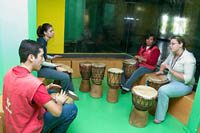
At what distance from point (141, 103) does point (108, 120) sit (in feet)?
1.93

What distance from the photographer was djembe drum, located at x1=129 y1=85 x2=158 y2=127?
7.91 feet

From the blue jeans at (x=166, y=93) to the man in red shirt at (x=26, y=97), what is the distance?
1.70 meters

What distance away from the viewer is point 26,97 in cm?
134

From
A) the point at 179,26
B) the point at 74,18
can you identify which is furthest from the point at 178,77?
the point at 74,18

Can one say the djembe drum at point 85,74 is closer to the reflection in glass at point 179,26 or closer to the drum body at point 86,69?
the drum body at point 86,69

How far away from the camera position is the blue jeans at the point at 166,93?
2.68 m

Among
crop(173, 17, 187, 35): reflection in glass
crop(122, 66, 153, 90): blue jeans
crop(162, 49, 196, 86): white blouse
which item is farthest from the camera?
crop(173, 17, 187, 35): reflection in glass

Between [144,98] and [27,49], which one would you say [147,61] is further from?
[27,49]

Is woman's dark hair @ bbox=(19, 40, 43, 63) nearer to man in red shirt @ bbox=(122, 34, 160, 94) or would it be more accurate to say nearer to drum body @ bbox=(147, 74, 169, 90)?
drum body @ bbox=(147, 74, 169, 90)

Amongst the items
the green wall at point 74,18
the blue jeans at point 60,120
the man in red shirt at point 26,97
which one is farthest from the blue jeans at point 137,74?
the man in red shirt at point 26,97

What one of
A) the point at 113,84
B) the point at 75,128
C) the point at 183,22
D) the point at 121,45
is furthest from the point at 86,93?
the point at 183,22

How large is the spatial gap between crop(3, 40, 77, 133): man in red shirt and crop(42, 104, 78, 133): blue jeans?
171 mm

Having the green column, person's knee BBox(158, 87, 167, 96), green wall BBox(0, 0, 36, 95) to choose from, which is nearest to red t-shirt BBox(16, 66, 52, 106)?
green wall BBox(0, 0, 36, 95)

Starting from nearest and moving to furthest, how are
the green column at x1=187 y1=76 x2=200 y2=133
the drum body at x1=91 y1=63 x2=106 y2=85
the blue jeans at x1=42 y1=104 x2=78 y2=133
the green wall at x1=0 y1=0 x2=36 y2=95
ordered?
1. the blue jeans at x1=42 y1=104 x2=78 y2=133
2. the green wall at x1=0 y1=0 x2=36 y2=95
3. the green column at x1=187 y1=76 x2=200 y2=133
4. the drum body at x1=91 y1=63 x2=106 y2=85
